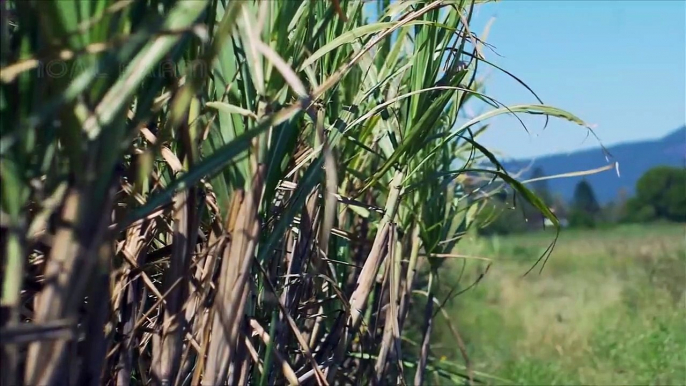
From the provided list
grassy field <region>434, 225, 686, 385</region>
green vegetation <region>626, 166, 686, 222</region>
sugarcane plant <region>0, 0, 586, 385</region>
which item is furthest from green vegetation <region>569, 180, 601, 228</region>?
sugarcane plant <region>0, 0, 586, 385</region>

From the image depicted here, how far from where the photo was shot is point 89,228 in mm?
638

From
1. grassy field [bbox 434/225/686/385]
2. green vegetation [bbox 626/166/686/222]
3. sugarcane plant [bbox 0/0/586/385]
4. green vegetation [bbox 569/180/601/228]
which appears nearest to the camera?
sugarcane plant [bbox 0/0/586/385]

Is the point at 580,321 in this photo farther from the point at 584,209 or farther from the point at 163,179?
the point at 584,209

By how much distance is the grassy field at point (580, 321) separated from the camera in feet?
13.0

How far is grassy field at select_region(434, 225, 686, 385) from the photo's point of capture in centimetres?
395

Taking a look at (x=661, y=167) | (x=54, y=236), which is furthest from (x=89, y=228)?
(x=661, y=167)

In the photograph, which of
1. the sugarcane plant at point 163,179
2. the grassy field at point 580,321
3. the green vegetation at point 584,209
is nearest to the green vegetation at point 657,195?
the green vegetation at point 584,209

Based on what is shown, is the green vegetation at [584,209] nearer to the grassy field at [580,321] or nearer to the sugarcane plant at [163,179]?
the grassy field at [580,321]

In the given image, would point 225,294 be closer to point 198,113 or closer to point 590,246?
point 198,113

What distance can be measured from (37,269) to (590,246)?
9.67 metres

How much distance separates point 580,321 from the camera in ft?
17.9

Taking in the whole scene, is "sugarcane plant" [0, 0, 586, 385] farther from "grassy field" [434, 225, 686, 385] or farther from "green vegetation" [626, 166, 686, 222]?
"green vegetation" [626, 166, 686, 222]

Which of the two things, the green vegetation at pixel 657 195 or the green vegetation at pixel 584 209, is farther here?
A: the green vegetation at pixel 584 209

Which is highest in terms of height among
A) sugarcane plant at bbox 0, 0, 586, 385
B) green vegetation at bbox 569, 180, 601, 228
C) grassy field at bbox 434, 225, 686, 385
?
green vegetation at bbox 569, 180, 601, 228
